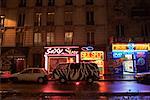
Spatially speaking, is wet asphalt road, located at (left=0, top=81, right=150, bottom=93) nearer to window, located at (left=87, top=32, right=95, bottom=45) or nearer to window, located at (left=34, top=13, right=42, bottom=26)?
window, located at (left=87, top=32, right=95, bottom=45)

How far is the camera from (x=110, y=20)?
36.7 metres

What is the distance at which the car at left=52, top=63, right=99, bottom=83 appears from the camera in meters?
25.1

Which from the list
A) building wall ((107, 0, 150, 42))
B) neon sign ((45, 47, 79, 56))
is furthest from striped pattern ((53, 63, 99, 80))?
building wall ((107, 0, 150, 42))

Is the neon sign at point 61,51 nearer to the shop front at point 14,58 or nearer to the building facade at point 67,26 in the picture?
the building facade at point 67,26

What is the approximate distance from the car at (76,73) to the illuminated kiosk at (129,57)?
11127mm

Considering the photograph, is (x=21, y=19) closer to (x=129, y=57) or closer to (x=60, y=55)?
(x=60, y=55)

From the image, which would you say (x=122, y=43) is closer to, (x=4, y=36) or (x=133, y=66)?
(x=133, y=66)

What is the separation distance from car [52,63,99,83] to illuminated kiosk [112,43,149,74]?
438 inches

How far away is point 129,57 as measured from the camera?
121ft

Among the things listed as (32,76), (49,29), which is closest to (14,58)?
(49,29)

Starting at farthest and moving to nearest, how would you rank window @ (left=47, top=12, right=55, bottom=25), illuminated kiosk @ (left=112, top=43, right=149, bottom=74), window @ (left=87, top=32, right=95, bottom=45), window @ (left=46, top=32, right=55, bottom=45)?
1. window @ (left=47, top=12, right=55, bottom=25)
2. window @ (left=46, top=32, right=55, bottom=45)
3. window @ (left=87, top=32, right=95, bottom=45)
4. illuminated kiosk @ (left=112, top=43, right=149, bottom=74)

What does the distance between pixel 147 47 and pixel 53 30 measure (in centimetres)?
1223

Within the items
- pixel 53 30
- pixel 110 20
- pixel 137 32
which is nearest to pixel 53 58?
pixel 53 30

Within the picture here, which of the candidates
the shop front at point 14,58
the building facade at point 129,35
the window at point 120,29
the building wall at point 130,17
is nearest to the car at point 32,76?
the shop front at point 14,58
